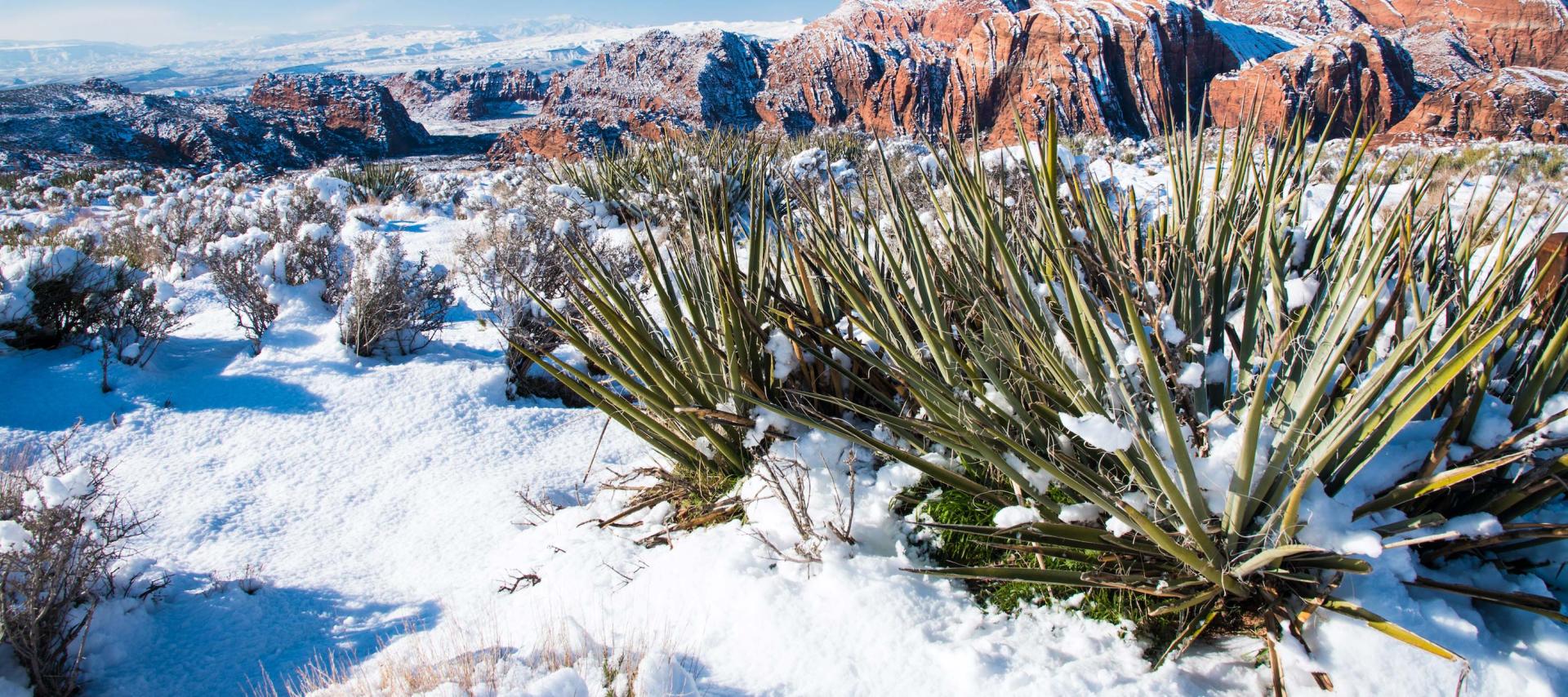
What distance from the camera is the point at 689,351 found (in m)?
2.37

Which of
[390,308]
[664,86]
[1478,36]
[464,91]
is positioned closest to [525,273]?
[390,308]

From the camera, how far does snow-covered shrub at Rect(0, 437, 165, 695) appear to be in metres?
1.99

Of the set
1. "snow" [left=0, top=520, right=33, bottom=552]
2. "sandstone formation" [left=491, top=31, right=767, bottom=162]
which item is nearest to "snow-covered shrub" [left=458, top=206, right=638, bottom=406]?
"snow" [left=0, top=520, right=33, bottom=552]

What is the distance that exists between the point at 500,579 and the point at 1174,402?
85.2 inches

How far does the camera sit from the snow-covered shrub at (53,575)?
1985 millimetres

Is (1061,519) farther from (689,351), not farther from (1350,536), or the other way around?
(689,351)

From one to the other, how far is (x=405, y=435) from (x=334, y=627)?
1474 mm

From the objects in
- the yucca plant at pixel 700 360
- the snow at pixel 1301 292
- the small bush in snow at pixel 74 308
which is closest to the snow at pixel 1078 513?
the snow at pixel 1301 292

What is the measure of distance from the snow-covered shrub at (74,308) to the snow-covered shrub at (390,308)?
3.64 ft

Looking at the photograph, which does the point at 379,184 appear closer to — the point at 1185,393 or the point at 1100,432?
the point at 1185,393

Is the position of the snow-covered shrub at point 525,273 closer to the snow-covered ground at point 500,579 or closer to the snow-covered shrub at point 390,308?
the snow-covered ground at point 500,579

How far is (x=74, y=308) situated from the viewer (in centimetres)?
462

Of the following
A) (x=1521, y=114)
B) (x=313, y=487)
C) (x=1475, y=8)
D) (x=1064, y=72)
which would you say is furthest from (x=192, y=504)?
(x=1475, y=8)

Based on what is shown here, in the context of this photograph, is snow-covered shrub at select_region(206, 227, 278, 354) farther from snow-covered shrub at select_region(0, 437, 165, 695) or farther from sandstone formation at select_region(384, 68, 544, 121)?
sandstone formation at select_region(384, 68, 544, 121)
